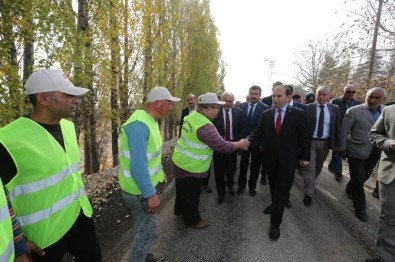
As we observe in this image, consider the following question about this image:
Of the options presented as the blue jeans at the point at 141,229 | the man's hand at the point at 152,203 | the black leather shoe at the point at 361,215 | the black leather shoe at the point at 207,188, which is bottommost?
the black leather shoe at the point at 207,188

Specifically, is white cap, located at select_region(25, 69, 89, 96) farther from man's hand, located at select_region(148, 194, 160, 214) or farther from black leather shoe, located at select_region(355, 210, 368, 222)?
black leather shoe, located at select_region(355, 210, 368, 222)

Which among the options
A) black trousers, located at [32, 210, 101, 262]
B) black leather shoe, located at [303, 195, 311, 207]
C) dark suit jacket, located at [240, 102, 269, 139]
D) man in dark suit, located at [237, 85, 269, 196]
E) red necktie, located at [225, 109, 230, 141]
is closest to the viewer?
black trousers, located at [32, 210, 101, 262]

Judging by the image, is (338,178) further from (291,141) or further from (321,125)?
(291,141)

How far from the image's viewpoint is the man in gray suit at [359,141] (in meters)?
4.30

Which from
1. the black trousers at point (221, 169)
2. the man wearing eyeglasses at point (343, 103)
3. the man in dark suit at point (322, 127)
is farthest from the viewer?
the man wearing eyeglasses at point (343, 103)

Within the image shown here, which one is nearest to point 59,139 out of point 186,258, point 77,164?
point 77,164

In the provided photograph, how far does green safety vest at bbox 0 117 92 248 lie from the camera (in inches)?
64.9

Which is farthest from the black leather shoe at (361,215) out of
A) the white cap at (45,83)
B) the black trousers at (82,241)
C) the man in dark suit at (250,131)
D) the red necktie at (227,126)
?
the white cap at (45,83)

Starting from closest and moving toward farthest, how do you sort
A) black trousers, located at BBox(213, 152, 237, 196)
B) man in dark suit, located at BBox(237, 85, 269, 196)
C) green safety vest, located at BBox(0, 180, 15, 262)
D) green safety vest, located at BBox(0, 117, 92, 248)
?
green safety vest, located at BBox(0, 180, 15, 262)
green safety vest, located at BBox(0, 117, 92, 248)
black trousers, located at BBox(213, 152, 237, 196)
man in dark suit, located at BBox(237, 85, 269, 196)

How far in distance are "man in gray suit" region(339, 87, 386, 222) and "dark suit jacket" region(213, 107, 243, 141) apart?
2.03m

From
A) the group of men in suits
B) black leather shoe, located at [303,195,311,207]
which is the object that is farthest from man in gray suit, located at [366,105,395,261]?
black leather shoe, located at [303,195,311,207]

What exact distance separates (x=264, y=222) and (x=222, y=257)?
1.27 metres

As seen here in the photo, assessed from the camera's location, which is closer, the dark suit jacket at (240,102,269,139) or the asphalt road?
the asphalt road

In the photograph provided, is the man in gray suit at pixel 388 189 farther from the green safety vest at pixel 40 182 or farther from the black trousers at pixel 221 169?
the green safety vest at pixel 40 182
